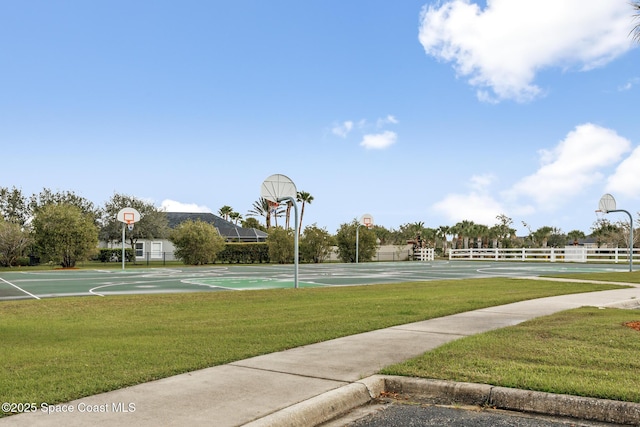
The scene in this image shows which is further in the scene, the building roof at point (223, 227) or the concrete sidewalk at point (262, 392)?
the building roof at point (223, 227)

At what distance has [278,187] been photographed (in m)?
25.1

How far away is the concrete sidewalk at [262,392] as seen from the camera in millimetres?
5109

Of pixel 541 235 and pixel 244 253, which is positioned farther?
pixel 541 235

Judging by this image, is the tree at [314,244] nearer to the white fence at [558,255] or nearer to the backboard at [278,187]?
the white fence at [558,255]

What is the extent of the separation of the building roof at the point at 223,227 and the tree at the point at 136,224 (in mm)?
12314

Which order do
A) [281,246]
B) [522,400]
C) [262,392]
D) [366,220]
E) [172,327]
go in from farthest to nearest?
[366,220], [281,246], [172,327], [262,392], [522,400]

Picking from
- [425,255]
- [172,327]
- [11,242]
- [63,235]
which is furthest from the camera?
[425,255]

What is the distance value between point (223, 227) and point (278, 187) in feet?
173

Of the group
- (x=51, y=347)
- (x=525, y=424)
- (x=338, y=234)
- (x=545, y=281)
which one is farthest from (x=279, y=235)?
(x=525, y=424)

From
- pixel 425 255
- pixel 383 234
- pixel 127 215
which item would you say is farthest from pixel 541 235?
pixel 127 215

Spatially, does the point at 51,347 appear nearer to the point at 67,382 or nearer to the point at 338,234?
the point at 67,382

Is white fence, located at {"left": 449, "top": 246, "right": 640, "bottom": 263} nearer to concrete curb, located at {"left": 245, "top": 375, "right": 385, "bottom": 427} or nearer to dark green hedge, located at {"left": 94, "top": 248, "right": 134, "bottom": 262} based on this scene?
dark green hedge, located at {"left": 94, "top": 248, "right": 134, "bottom": 262}

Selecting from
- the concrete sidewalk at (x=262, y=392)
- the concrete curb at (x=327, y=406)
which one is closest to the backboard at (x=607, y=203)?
the concrete sidewalk at (x=262, y=392)

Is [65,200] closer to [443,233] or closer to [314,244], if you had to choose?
[314,244]
